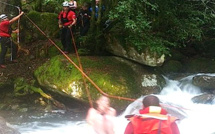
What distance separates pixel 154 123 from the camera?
326 cm

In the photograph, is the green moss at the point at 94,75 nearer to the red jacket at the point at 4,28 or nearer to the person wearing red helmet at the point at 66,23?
the person wearing red helmet at the point at 66,23

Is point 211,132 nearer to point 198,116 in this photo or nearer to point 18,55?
point 198,116

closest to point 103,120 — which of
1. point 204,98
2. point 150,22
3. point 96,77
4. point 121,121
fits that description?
point 121,121

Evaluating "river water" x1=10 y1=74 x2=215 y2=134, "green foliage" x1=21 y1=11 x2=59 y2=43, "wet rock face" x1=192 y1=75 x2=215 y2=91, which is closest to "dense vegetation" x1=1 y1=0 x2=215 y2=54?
"green foliage" x1=21 y1=11 x2=59 y2=43

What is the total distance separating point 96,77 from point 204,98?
11.6ft

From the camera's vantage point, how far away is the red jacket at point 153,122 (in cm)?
325

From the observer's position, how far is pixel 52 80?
881 cm

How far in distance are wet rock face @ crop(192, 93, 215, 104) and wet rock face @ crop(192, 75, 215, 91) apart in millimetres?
526

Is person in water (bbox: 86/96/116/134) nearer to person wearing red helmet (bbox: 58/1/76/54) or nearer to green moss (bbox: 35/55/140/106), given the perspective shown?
green moss (bbox: 35/55/140/106)

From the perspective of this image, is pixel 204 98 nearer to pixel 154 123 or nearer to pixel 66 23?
pixel 66 23

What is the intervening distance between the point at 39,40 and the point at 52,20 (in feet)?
3.28

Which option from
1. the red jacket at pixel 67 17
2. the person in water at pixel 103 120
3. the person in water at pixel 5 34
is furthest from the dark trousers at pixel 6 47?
the person in water at pixel 103 120

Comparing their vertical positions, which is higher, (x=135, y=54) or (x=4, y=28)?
(x=4, y=28)

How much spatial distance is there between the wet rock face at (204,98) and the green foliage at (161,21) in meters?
1.92
